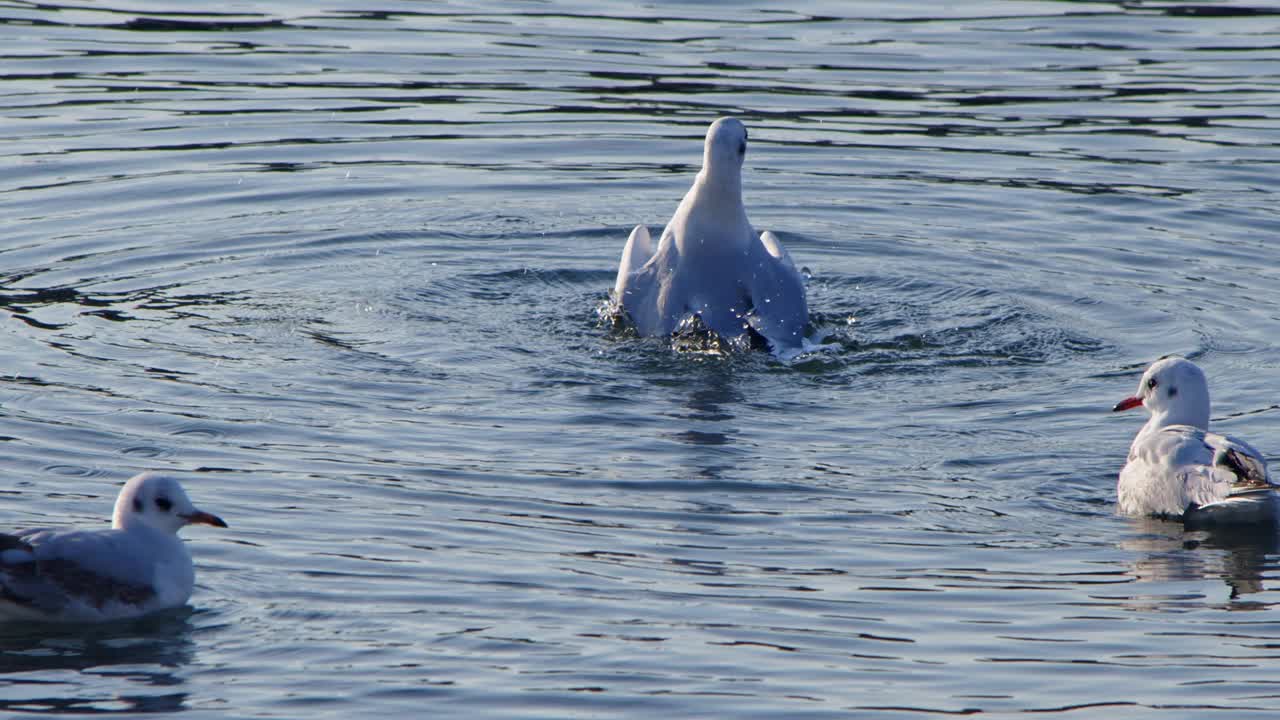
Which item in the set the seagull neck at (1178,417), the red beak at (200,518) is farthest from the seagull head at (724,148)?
the red beak at (200,518)

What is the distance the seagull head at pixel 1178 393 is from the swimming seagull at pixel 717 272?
2.45 metres

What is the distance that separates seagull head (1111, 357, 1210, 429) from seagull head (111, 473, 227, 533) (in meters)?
4.74

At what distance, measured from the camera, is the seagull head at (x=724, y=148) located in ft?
42.2

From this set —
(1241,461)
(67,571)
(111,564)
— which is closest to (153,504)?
(111,564)

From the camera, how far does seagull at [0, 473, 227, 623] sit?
7750 mm

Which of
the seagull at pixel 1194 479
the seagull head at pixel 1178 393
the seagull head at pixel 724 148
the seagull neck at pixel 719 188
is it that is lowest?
the seagull at pixel 1194 479

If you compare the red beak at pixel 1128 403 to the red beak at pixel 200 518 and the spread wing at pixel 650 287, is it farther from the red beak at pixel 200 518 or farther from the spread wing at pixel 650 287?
the red beak at pixel 200 518

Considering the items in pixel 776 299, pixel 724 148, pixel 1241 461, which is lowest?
pixel 1241 461

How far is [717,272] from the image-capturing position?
12.6 meters

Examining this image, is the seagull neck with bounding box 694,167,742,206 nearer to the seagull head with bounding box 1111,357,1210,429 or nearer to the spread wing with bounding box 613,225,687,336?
the spread wing with bounding box 613,225,687,336

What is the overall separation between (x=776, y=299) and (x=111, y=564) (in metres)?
5.50

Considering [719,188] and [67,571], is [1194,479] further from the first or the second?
[67,571]

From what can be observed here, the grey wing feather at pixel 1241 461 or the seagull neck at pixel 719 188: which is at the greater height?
the seagull neck at pixel 719 188

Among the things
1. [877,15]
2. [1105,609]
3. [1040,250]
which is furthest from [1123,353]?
[877,15]
